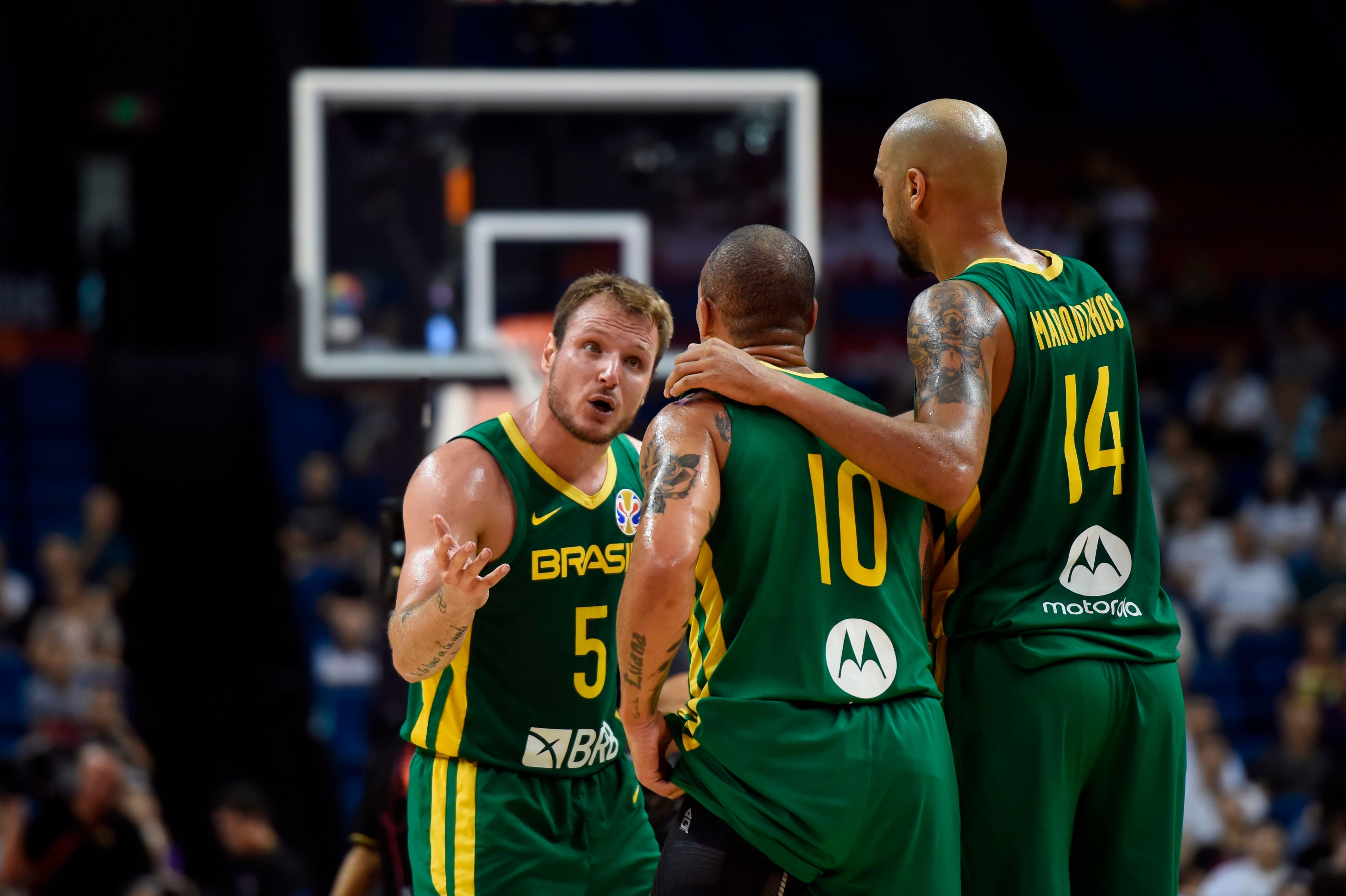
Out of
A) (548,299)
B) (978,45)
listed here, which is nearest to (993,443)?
(548,299)

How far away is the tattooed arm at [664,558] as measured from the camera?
3262mm

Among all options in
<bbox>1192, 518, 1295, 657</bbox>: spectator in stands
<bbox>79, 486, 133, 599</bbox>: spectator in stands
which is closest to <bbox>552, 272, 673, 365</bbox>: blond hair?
<bbox>1192, 518, 1295, 657</bbox>: spectator in stands

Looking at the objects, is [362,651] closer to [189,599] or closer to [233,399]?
[189,599]

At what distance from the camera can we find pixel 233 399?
58.5 feet

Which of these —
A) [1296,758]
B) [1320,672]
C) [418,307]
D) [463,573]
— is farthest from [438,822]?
[1320,672]

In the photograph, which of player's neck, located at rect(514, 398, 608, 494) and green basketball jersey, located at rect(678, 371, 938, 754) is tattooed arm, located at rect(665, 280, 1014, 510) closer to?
green basketball jersey, located at rect(678, 371, 938, 754)

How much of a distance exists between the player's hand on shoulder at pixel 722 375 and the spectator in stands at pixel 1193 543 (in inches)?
425

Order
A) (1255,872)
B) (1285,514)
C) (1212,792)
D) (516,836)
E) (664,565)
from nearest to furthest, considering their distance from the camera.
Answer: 1. (664,565)
2. (516,836)
3. (1255,872)
4. (1212,792)
5. (1285,514)

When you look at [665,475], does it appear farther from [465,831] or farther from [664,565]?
[465,831]

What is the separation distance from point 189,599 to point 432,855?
11712mm

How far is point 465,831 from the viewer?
4.20 metres

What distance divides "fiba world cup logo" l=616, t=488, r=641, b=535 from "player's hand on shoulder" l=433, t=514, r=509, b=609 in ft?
2.20

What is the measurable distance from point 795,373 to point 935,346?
A: 32 centimetres

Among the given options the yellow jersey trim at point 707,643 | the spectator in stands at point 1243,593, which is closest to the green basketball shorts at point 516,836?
the yellow jersey trim at point 707,643
